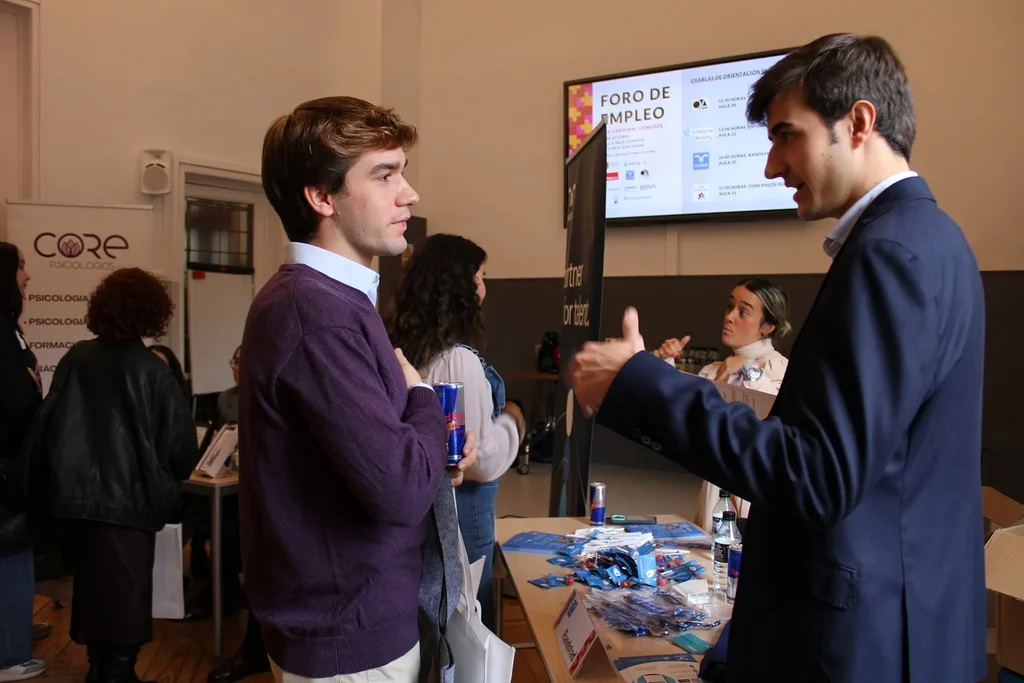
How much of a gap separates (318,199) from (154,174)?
486 centimetres

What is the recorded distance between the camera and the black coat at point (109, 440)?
2732 millimetres

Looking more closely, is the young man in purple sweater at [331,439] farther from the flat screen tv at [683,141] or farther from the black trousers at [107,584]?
the flat screen tv at [683,141]

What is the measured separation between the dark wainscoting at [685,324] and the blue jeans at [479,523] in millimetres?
3566

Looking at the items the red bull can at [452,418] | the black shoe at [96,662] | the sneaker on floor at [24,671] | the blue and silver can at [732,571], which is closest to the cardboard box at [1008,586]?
the blue and silver can at [732,571]

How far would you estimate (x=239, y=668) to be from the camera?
3104mm

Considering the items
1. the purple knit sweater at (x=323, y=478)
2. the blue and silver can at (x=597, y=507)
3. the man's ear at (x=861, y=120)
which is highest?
the man's ear at (x=861, y=120)

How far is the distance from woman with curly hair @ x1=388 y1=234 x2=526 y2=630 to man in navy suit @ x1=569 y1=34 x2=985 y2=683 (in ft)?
4.05

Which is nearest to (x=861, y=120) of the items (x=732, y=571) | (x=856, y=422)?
(x=856, y=422)

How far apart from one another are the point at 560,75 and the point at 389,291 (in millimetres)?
2380

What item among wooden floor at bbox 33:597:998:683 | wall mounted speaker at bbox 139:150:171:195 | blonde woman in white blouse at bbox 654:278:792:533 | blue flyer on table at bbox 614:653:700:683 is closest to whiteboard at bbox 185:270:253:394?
wall mounted speaker at bbox 139:150:171:195

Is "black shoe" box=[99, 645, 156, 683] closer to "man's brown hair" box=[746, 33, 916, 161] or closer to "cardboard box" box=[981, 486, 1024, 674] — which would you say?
"cardboard box" box=[981, 486, 1024, 674]

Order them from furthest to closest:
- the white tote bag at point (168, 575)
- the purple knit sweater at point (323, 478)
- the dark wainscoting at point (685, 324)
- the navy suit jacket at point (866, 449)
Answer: the dark wainscoting at point (685, 324), the white tote bag at point (168, 575), the purple knit sweater at point (323, 478), the navy suit jacket at point (866, 449)

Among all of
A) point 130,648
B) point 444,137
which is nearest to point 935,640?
point 130,648

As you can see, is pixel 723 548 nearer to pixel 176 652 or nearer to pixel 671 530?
pixel 671 530
